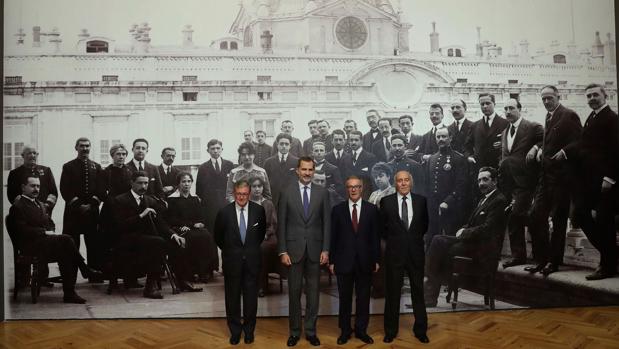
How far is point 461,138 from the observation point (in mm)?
5488

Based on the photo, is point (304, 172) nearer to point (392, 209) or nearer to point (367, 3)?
point (392, 209)

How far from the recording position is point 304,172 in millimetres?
4074

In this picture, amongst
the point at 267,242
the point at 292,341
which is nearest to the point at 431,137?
the point at 267,242

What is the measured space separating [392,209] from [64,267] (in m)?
4.01

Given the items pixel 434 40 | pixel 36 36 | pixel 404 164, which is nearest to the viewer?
pixel 36 36

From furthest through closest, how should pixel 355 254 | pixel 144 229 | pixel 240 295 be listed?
pixel 144 229 → pixel 240 295 → pixel 355 254

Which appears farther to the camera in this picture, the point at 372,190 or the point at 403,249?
the point at 372,190

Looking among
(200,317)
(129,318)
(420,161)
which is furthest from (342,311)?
(129,318)

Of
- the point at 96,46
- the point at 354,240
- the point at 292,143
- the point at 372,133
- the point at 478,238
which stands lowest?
the point at 478,238

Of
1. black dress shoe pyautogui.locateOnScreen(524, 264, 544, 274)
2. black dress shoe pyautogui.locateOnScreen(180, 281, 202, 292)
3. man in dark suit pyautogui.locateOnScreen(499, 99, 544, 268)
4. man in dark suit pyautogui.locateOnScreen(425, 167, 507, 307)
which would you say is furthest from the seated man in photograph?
black dress shoe pyautogui.locateOnScreen(524, 264, 544, 274)

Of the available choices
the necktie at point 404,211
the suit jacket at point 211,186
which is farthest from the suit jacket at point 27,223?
the necktie at point 404,211

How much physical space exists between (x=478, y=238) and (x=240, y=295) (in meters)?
3.12

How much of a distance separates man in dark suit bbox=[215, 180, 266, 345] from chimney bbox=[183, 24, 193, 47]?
2305mm

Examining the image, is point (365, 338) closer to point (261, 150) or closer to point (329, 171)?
point (329, 171)
